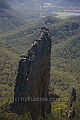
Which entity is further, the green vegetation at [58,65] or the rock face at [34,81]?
the green vegetation at [58,65]

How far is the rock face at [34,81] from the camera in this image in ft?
111

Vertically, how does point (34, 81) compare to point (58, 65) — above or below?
below

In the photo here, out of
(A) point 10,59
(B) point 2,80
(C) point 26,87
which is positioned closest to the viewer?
(C) point 26,87

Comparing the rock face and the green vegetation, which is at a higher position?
the green vegetation

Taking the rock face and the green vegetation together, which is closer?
the rock face

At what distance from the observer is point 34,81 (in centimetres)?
3556

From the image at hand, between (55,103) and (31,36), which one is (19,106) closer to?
(55,103)

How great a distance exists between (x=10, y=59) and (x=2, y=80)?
21.3 m

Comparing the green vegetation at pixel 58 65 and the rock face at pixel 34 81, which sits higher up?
the green vegetation at pixel 58 65

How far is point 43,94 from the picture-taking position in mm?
38750

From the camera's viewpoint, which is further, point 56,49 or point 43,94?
point 56,49

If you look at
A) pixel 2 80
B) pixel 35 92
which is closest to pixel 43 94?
pixel 35 92

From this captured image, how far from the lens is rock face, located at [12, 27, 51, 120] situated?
33.8m

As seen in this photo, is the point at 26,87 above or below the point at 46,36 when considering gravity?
Result: below
